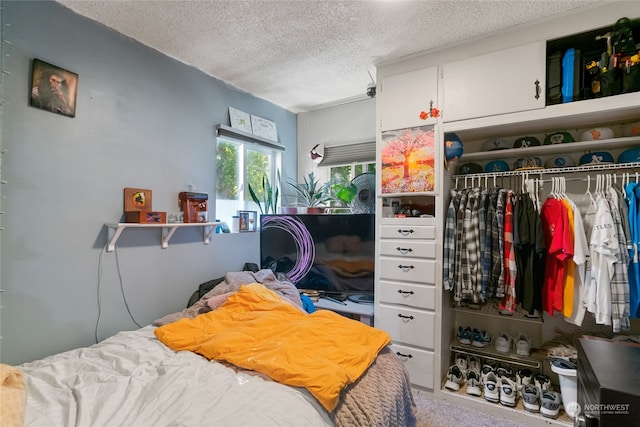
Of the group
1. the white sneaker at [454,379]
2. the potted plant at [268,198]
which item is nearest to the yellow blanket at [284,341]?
the white sneaker at [454,379]

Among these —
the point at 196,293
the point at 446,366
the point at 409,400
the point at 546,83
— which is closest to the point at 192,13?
the point at 196,293

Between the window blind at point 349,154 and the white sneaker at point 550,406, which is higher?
the window blind at point 349,154

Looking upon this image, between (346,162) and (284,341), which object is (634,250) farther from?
(346,162)

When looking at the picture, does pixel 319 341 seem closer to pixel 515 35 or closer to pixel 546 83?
pixel 546 83

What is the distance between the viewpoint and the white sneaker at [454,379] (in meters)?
2.13

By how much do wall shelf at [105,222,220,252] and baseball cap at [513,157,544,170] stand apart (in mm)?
2455

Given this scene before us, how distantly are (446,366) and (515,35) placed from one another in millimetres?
2452

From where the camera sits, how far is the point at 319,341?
1453mm

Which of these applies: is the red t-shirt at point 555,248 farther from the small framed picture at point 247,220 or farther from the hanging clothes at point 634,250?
the small framed picture at point 247,220

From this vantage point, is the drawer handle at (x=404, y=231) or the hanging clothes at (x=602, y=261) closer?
the hanging clothes at (x=602, y=261)

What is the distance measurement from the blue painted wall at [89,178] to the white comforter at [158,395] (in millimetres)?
421

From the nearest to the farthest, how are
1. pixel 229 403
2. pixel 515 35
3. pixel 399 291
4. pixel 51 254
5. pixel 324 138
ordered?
pixel 229 403, pixel 51 254, pixel 515 35, pixel 399 291, pixel 324 138

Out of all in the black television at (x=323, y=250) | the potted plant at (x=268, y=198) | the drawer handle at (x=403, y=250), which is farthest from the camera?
the potted plant at (x=268, y=198)

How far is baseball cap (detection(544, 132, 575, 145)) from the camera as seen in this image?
6.69 ft
